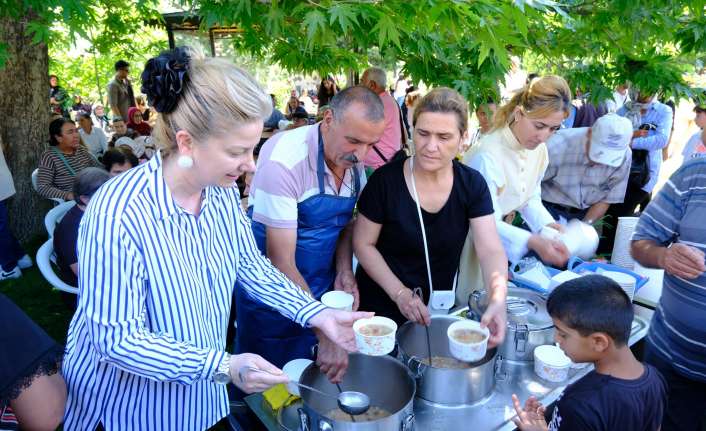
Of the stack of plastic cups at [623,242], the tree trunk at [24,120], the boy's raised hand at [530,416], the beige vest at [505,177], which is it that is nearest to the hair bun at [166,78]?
the boy's raised hand at [530,416]

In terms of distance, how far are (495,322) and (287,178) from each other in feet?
3.07

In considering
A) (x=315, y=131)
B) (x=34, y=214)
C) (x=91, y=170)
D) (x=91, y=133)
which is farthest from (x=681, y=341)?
(x=91, y=133)

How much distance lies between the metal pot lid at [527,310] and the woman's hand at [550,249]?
0.19 meters

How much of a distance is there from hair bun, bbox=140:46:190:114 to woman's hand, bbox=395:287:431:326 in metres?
1.07

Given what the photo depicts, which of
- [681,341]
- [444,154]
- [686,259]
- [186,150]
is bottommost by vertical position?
[681,341]

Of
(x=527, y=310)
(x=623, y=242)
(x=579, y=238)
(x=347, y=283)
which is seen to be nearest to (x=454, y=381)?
(x=527, y=310)

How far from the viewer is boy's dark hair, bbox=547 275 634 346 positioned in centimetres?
146

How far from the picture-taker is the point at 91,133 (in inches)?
256

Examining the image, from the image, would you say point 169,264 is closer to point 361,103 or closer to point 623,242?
point 361,103

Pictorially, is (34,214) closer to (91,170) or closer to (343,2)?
(91,170)

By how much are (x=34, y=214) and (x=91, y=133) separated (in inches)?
53.8

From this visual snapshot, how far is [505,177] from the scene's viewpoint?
2537 millimetres

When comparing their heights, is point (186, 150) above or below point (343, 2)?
below

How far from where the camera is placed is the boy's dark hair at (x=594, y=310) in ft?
4.79
